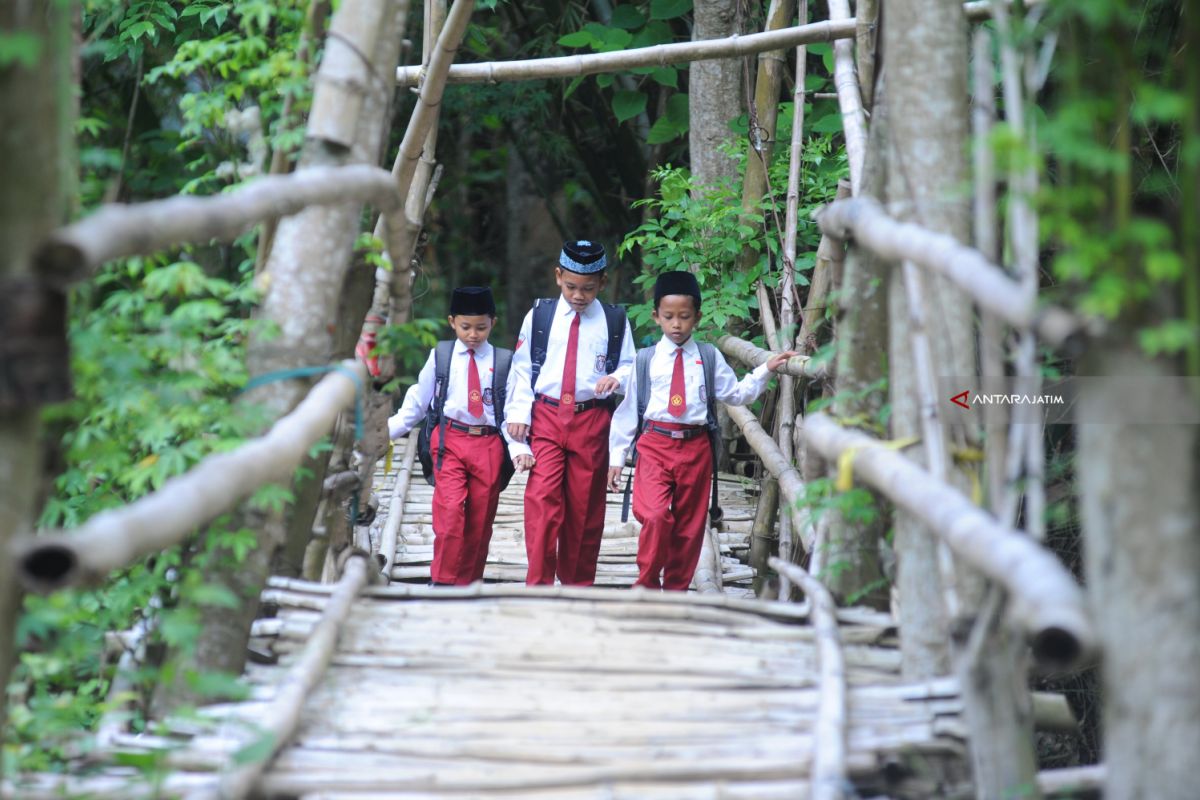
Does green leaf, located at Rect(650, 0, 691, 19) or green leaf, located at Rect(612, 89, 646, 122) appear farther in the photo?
green leaf, located at Rect(612, 89, 646, 122)

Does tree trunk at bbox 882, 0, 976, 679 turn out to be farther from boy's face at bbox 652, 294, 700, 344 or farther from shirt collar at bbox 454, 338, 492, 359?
shirt collar at bbox 454, 338, 492, 359

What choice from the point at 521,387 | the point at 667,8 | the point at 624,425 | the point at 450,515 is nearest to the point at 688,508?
the point at 624,425

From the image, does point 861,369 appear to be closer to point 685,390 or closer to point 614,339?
point 685,390

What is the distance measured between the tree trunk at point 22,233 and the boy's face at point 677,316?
3.28 metres

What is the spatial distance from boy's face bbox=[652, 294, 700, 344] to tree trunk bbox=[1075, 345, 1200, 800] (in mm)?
3239

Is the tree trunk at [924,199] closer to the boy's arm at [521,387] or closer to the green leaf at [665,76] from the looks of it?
the boy's arm at [521,387]

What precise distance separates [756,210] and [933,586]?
3.96 m

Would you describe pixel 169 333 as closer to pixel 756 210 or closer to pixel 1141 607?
pixel 1141 607

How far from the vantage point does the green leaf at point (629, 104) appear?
773cm

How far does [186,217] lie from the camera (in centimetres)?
239

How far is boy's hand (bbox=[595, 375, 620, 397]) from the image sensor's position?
5.25m

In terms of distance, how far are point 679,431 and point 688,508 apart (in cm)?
31

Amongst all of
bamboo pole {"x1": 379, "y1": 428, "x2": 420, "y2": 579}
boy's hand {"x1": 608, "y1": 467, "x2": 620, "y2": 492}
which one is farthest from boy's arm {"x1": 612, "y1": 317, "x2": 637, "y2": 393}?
bamboo pole {"x1": 379, "y1": 428, "x2": 420, "y2": 579}

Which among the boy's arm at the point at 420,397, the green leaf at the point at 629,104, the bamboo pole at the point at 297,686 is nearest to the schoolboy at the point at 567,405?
the boy's arm at the point at 420,397
